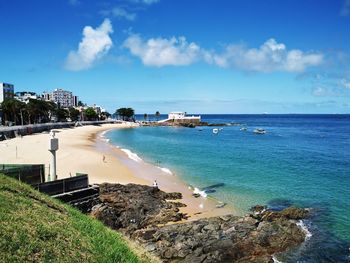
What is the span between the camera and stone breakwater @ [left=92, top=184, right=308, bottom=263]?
18719 millimetres

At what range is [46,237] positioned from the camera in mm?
9984

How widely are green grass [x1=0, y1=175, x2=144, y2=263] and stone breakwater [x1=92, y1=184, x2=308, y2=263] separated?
22.8 feet

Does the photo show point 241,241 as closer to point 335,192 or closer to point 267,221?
point 267,221

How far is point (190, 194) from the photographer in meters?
32.4

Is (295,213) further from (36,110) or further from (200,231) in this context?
(36,110)

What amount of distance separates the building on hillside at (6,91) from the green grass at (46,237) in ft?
534

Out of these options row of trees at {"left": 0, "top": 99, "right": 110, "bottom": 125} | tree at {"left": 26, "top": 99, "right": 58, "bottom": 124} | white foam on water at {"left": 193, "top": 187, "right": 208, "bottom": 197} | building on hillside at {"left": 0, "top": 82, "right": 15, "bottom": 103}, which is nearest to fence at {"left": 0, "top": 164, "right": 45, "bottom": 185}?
white foam on water at {"left": 193, "top": 187, "right": 208, "bottom": 197}

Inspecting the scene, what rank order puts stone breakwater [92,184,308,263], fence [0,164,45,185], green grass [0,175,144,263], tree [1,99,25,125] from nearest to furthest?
green grass [0,175,144,263], stone breakwater [92,184,308,263], fence [0,164,45,185], tree [1,99,25,125]

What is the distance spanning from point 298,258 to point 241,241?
300cm

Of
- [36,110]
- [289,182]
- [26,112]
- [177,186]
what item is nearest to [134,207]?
[177,186]

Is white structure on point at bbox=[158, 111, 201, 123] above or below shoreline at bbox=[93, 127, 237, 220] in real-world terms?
above

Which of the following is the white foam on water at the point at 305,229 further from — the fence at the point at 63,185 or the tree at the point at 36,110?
the tree at the point at 36,110

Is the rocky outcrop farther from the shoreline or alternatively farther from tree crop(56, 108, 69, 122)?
tree crop(56, 108, 69, 122)

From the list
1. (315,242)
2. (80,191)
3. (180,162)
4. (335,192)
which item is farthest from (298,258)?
(180,162)
